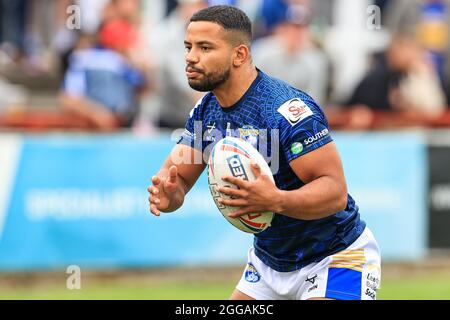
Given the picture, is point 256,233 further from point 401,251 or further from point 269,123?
point 401,251

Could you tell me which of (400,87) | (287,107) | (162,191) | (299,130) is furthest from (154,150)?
(299,130)

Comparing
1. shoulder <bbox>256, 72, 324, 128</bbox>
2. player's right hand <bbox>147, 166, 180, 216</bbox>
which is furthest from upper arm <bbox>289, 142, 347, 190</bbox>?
player's right hand <bbox>147, 166, 180, 216</bbox>

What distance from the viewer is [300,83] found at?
48.1ft

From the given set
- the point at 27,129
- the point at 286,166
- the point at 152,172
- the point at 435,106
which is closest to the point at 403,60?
the point at 435,106

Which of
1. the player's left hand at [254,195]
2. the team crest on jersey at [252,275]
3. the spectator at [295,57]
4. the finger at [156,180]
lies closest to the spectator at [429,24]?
the spectator at [295,57]

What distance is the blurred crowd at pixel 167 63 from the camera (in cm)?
1398

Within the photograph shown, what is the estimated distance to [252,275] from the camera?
24.8 feet

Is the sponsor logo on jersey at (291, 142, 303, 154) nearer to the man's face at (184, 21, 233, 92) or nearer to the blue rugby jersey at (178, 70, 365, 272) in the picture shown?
the blue rugby jersey at (178, 70, 365, 272)

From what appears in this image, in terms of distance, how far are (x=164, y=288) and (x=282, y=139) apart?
674 centimetres

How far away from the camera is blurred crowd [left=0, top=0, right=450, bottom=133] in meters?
14.0

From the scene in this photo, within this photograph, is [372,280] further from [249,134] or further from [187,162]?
[187,162]

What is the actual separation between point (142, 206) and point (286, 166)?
656 centimetres
